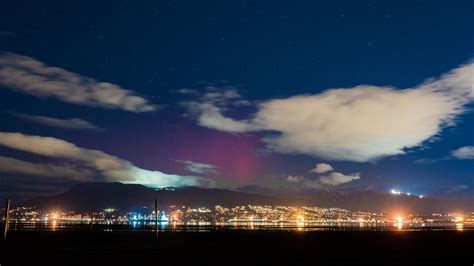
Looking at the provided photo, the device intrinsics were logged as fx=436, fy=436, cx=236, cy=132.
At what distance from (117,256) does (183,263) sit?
714cm

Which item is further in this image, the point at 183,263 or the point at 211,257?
the point at 211,257

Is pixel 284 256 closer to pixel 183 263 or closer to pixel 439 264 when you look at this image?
pixel 183 263

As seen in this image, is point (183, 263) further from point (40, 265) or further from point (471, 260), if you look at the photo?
point (471, 260)

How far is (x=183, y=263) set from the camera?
2789 cm

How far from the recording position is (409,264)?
90.6ft

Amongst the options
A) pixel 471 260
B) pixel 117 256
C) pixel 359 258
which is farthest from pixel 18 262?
pixel 471 260

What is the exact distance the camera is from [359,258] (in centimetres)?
3109

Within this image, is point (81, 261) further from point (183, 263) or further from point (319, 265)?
point (319, 265)

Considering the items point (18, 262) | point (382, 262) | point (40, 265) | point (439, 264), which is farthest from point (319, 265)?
point (18, 262)

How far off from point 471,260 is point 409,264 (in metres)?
5.56

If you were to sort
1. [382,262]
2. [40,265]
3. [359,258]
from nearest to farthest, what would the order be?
[40,265], [382,262], [359,258]

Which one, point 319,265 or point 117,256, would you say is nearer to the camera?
point 319,265

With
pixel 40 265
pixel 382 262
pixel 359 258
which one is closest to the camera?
pixel 40 265

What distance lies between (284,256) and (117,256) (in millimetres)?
12407
